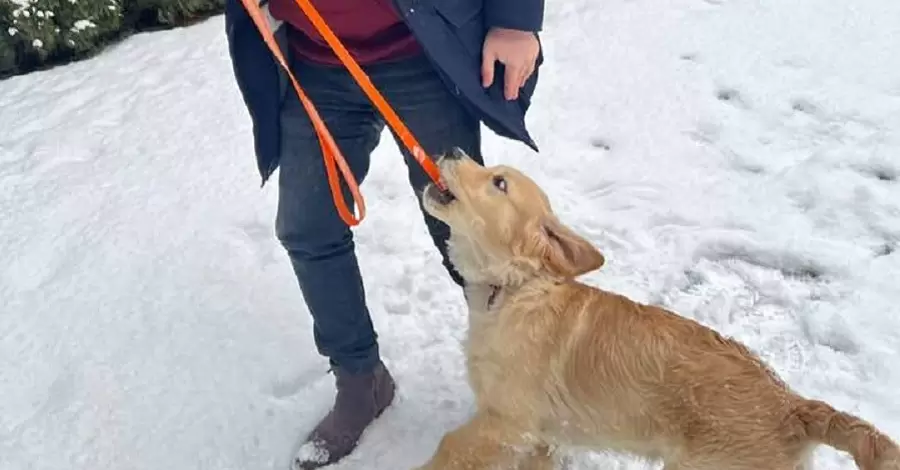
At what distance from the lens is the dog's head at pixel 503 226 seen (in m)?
2.50

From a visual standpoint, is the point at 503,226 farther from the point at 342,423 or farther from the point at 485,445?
the point at 342,423

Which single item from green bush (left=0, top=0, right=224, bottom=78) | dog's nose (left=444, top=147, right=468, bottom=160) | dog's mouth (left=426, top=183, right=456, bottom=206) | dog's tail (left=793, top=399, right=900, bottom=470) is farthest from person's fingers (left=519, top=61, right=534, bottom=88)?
green bush (left=0, top=0, right=224, bottom=78)

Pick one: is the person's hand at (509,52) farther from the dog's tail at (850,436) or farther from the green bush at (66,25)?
the green bush at (66,25)

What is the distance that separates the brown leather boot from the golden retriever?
33 centimetres

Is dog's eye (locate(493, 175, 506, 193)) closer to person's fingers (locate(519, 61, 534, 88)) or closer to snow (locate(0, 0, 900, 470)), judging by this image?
person's fingers (locate(519, 61, 534, 88))

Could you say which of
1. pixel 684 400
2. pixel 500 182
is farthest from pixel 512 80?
pixel 684 400

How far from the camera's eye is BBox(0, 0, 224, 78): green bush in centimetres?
498

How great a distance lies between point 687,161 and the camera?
4.32 meters

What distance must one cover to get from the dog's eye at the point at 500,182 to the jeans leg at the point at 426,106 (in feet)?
0.39

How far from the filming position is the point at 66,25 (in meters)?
5.17

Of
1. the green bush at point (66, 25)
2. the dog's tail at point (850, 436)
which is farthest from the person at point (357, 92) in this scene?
the green bush at point (66, 25)

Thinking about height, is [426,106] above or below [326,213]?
above

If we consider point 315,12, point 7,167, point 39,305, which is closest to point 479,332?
point 315,12

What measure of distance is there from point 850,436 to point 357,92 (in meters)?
1.39
